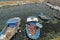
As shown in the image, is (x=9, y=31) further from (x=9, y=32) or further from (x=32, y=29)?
(x=32, y=29)

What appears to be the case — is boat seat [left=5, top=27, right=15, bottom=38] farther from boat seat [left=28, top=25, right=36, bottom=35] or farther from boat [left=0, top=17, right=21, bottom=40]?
boat seat [left=28, top=25, right=36, bottom=35]

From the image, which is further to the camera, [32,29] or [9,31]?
[32,29]

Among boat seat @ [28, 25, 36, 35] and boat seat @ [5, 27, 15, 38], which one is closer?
boat seat @ [5, 27, 15, 38]

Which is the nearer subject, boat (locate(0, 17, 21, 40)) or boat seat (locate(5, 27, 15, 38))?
boat (locate(0, 17, 21, 40))

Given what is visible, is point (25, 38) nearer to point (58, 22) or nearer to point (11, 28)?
point (11, 28)

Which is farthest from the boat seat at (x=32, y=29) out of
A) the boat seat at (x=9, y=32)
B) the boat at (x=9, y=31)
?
the boat seat at (x=9, y=32)

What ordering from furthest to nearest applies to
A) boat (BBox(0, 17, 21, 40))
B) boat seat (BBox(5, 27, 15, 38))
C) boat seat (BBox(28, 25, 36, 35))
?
boat seat (BBox(28, 25, 36, 35)) < boat seat (BBox(5, 27, 15, 38)) < boat (BBox(0, 17, 21, 40))

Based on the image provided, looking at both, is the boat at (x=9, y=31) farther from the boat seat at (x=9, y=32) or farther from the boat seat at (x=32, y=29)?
the boat seat at (x=32, y=29)

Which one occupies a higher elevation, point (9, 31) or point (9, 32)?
point (9, 32)

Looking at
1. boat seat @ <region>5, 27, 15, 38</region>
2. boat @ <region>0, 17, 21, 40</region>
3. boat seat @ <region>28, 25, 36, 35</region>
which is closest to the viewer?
boat @ <region>0, 17, 21, 40</region>

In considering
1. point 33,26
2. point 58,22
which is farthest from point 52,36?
point 58,22

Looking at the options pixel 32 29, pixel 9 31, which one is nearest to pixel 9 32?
pixel 9 31

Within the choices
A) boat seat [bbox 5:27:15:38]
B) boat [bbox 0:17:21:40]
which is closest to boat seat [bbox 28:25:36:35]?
boat [bbox 0:17:21:40]

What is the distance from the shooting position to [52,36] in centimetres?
3394
